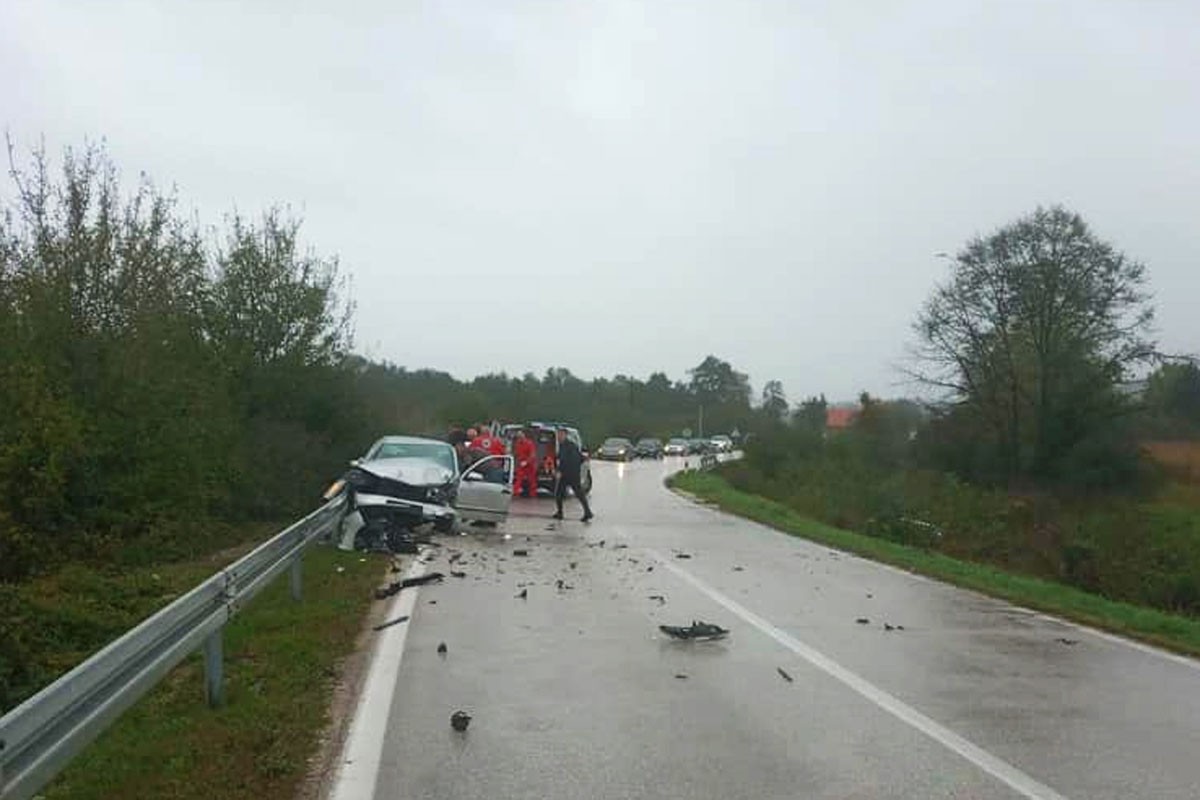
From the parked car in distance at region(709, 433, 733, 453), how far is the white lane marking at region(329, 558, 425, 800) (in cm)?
8184

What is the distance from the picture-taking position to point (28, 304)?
15992mm

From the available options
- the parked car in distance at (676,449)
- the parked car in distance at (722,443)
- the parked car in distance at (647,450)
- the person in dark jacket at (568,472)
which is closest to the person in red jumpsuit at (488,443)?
the person in dark jacket at (568,472)

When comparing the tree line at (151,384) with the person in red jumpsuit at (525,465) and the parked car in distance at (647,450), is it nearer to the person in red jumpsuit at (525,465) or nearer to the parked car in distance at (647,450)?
the person in red jumpsuit at (525,465)

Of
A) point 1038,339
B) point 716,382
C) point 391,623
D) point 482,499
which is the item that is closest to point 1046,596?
point 391,623

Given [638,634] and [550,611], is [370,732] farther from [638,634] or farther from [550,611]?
A: [550,611]

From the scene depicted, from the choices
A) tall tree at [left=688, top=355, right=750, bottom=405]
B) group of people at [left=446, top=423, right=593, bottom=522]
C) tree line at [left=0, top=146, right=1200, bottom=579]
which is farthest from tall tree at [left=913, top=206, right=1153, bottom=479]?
tall tree at [left=688, top=355, right=750, bottom=405]

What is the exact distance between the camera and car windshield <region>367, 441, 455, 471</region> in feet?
70.4

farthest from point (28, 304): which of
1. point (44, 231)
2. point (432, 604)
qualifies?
point (432, 604)

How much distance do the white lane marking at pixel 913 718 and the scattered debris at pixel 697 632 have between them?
0.46 meters

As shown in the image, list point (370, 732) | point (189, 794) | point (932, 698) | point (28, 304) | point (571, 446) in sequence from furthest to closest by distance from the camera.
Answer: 1. point (571, 446)
2. point (28, 304)
3. point (932, 698)
4. point (370, 732)
5. point (189, 794)

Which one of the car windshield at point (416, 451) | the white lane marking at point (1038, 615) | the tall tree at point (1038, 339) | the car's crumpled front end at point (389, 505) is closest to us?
the white lane marking at point (1038, 615)

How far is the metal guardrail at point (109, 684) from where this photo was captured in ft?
14.3

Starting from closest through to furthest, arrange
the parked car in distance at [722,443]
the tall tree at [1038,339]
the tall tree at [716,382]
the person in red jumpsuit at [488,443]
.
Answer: the person in red jumpsuit at [488,443] → the tall tree at [1038,339] → the parked car in distance at [722,443] → the tall tree at [716,382]

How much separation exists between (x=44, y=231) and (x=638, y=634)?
36.2 feet
